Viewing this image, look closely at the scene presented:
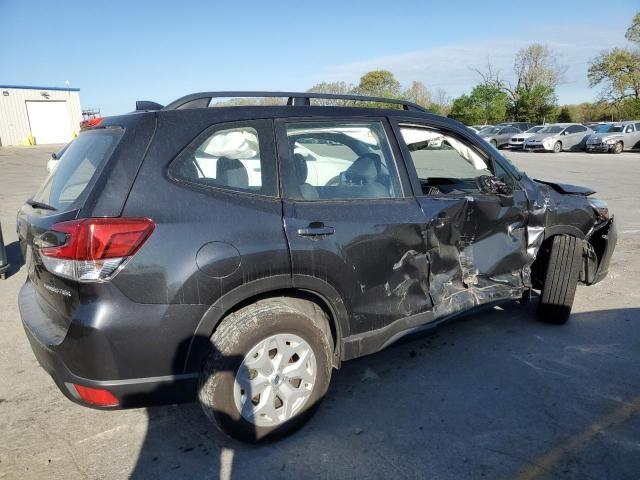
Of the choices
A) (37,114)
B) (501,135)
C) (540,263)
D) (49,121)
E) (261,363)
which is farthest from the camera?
(49,121)

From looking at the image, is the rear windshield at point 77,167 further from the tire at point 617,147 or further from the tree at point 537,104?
the tree at point 537,104

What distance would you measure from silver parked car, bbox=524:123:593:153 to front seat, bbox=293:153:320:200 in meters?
26.9

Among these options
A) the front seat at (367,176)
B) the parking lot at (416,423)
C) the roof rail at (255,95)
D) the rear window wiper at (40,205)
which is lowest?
the parking lot at (416,423)

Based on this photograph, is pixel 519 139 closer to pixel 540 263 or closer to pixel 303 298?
pixel 540 263

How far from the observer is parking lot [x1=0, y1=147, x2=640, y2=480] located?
7.93ft

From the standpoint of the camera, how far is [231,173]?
251 centimetres

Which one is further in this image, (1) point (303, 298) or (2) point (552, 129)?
(2) point (552, 129)

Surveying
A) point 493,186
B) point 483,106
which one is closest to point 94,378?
point 493,186

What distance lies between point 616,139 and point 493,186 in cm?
2572

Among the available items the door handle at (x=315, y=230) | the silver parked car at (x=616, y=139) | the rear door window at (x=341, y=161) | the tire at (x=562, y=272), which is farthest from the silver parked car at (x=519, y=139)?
the door handle at (x=315, y=230)

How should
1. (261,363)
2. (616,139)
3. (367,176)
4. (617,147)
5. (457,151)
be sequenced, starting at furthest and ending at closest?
(617,147) < (616,139) < (457,151) < (367,176) < (261,363)

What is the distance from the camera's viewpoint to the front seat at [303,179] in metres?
2.66

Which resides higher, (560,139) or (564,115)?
(564,115)

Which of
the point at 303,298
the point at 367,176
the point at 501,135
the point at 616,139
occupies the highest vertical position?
the point at 367,176
